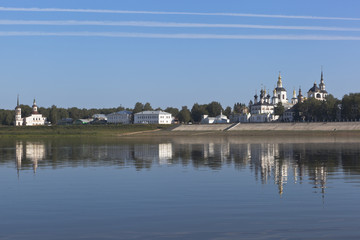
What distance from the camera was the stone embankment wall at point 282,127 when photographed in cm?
11694

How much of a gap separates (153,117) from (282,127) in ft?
235

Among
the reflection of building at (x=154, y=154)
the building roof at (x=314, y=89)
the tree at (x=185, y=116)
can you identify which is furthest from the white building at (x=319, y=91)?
the reflection of building at (x=154, y=154)

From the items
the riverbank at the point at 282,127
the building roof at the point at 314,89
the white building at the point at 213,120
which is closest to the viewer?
the riverbank at the point at 282,127

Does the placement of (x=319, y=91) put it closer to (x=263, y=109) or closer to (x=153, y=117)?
(x=263, y=109)

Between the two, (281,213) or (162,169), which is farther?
(162,169)

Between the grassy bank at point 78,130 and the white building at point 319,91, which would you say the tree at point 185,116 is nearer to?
the grassy bank at point 78,130

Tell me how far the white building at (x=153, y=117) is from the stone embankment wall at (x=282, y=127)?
1827 inches

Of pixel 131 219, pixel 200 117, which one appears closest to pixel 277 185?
pixel 131 219

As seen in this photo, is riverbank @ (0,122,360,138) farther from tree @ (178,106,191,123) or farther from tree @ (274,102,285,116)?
tree @ (178,106,191,123)

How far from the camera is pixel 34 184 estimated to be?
1081 inches

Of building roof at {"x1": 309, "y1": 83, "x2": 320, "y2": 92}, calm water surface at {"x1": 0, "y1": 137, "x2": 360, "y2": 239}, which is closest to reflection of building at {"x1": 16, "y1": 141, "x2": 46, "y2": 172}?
calm water surface at {"x1": 0, "y1": 137, "x2": 360, "y2": 239}

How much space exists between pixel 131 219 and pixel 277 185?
10073 millimetres

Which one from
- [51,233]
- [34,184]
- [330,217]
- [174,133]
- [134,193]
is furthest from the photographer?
[174,133]

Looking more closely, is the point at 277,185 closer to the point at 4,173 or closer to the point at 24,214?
the point at 24,214
